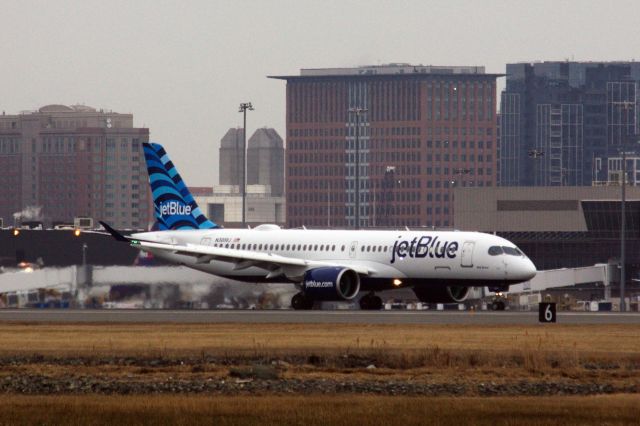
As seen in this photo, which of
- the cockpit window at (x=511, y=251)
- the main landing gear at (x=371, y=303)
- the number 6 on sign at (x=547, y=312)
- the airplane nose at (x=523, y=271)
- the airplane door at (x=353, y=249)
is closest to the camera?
the number 6 on sign at (x=547, y=312)

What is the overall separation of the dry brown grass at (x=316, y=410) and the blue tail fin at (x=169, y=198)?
55.5m

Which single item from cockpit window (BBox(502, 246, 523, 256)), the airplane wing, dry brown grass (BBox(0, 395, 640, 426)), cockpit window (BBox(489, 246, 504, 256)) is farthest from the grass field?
the airplane wing

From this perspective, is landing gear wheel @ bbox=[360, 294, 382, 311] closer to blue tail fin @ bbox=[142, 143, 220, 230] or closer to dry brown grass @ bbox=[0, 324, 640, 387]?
blue tail fin @ bbox=[142, 143, 220, 230]

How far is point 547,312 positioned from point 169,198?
31956mm

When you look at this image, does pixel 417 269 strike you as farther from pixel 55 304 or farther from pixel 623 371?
pixel 623 371

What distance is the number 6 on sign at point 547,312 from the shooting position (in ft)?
237

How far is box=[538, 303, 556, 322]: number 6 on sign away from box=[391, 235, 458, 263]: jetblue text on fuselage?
43.6ft

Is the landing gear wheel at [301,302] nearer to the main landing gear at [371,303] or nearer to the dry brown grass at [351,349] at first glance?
the main landing gear at [371,303]

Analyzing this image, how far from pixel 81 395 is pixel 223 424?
6.97 metres

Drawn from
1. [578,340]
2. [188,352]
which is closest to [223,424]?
[188,352]

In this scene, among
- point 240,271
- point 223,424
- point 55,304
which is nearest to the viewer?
point 223,424

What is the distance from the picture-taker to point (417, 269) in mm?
87125

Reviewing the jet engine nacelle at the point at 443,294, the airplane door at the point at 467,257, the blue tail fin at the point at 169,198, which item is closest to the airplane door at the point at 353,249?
the jet engine nacelle at the point at 443,294

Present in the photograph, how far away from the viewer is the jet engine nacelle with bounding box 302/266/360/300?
86875 millimetres
